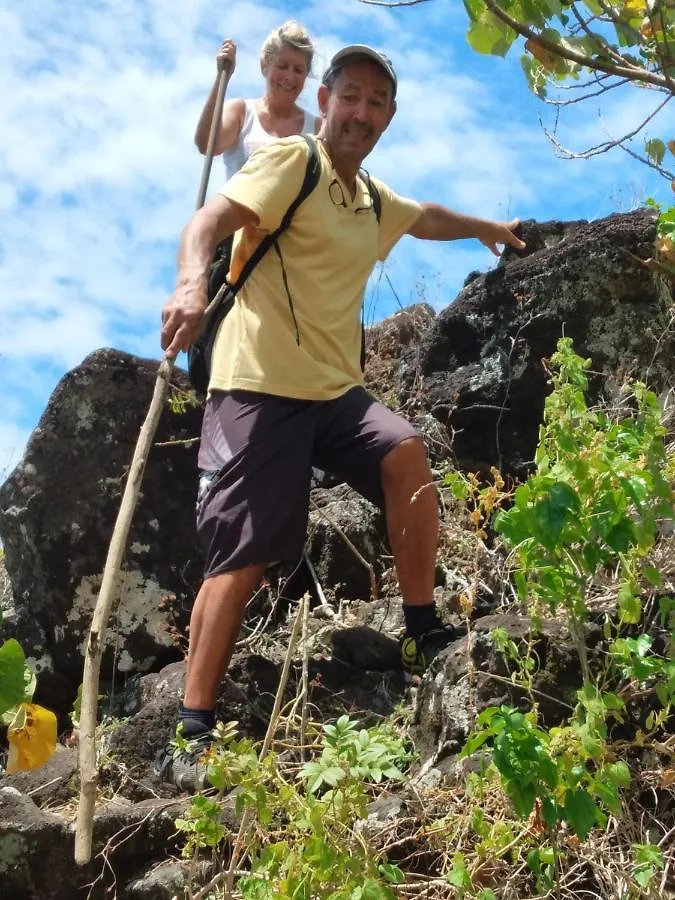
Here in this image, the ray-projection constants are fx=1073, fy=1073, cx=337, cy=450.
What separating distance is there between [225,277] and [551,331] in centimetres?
167

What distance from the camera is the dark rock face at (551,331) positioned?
465 cm

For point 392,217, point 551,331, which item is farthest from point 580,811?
point 551,331

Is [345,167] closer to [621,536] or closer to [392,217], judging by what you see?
[392,217]

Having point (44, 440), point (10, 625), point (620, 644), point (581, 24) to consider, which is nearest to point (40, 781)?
point (10, 625)

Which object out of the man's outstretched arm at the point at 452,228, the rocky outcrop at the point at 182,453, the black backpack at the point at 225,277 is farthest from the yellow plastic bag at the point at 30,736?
the man's outstretched arm at the point at 452,228

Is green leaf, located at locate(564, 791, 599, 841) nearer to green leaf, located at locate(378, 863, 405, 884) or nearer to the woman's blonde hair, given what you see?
green leaf, located at locate(378, 863, 405, 884)

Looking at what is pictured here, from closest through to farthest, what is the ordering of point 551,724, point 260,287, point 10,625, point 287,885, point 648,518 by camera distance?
point 287,885, point 648,518, point 551,724, point 260,287, point 10,625

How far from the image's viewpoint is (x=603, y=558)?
94.7 inches

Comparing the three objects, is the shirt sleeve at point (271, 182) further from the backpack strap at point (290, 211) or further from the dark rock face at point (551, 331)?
the dark rock face at point (551, 331)

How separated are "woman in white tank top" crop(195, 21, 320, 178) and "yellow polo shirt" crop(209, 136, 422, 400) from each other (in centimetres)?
84

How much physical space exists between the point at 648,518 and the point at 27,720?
146 centimetres

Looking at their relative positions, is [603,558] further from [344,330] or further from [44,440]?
[44,440]

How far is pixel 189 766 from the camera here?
10.1ft

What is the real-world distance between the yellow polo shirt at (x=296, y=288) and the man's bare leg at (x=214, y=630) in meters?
0.62
